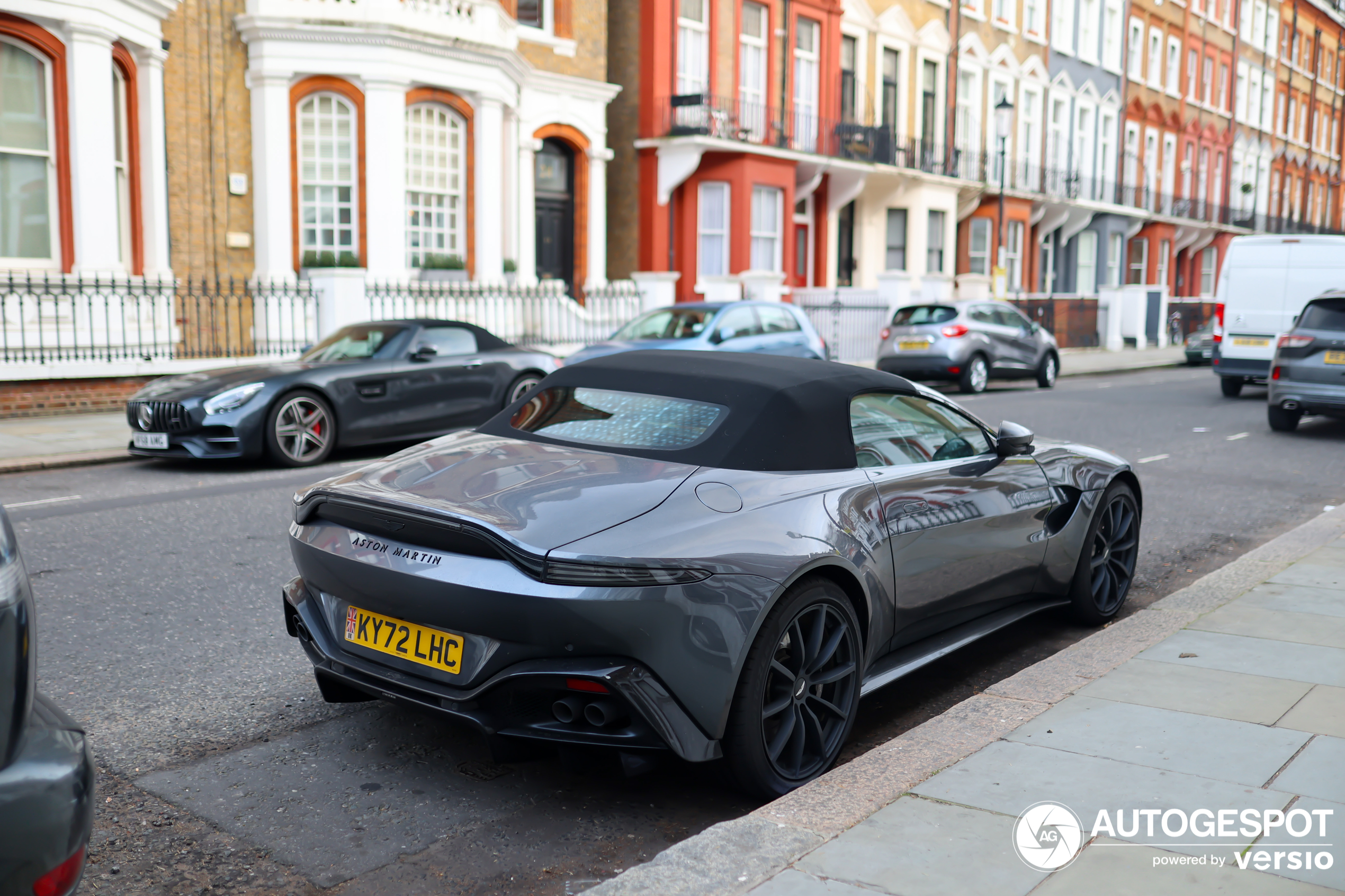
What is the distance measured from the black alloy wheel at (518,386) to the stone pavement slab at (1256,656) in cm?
839

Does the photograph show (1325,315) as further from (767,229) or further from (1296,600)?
(767,229)

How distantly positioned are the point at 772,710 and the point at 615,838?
0.61m

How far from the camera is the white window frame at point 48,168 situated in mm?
15055

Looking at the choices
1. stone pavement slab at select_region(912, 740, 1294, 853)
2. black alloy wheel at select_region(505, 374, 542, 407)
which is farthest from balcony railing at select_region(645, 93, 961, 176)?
stone pavement slab at select_region(912, 740, 1294, 853)

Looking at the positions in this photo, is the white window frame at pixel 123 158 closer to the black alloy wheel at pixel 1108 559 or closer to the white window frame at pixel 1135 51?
the black alloy wheel at pixel 1108 559

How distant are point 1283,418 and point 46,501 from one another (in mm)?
13214

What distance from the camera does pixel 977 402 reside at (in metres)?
18.6

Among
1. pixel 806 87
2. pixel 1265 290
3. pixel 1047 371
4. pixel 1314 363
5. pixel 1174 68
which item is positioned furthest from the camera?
pixel 1174 68

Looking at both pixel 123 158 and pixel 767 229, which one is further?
pixel 767 229

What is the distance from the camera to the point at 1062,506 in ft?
17.7

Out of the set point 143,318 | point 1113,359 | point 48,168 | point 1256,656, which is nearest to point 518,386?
point 143,318

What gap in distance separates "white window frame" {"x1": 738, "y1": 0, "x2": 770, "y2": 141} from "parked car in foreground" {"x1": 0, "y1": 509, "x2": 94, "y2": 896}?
2525 cm

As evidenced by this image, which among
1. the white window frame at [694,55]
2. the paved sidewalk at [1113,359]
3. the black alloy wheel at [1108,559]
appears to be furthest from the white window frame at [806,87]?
the black alloy wheel at [1108,559]

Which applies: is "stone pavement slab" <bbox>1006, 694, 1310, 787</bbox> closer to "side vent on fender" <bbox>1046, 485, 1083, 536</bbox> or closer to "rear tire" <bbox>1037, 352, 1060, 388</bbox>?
"side vent on fender" <bbox>1046, 485, 1083, 536</bbox>
